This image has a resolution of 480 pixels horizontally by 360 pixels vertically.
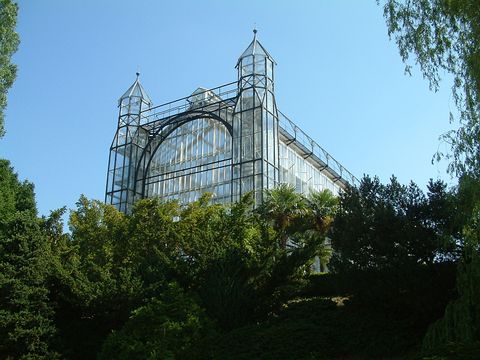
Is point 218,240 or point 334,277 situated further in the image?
point 218,240

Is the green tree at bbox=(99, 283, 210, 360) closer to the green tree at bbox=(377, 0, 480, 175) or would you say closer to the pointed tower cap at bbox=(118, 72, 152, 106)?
the green tree at bbox=(377, 0, 480, 175)

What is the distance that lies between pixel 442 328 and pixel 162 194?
29.3 meters

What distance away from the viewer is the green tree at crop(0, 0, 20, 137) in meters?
16.7

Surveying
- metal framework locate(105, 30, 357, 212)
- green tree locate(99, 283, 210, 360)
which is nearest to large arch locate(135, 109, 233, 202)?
metal framework locate(105, 30, 357, 212)

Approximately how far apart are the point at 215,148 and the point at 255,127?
4018 mm

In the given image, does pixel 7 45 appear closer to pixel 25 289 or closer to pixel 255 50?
pixel 25 289

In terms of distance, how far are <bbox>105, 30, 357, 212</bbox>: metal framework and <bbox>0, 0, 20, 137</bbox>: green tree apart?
18.2 m

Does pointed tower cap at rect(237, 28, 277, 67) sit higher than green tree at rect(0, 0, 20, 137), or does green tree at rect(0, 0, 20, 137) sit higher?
pointed tower cap at rect(237, 28, 277, 67)

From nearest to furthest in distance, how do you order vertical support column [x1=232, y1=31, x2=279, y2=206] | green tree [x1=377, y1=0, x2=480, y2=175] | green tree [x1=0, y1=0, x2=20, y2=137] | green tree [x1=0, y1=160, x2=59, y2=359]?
green tree [x1=377, y1=0, x2=480, y2=175] < green tree [x1=0, y1=0, x2=20, y2=137] < green tree [x1=0, y1=160, x2=59, y2=359] < vertical support column [x1=232, y1=31, x2=279, y2=206]

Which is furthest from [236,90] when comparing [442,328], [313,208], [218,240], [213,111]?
[442,328]

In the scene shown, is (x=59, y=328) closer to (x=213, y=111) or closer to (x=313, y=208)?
(x=313, y=208)

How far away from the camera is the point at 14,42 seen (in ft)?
56.6

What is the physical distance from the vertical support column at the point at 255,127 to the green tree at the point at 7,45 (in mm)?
18102

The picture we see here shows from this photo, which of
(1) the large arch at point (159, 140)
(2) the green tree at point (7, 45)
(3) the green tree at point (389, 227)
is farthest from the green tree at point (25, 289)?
(1) the large arch at point (159, 140)
